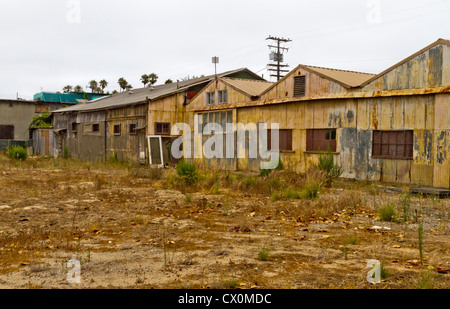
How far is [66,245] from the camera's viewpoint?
5801mm

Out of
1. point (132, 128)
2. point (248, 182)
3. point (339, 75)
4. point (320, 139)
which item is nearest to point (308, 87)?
point (339, 75)

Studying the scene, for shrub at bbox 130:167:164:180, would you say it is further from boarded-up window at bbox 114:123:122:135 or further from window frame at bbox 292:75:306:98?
boarded-up window at bbox 114:123:122:135

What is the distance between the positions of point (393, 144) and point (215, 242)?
916 centimetres

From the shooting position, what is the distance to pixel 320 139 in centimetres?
1517

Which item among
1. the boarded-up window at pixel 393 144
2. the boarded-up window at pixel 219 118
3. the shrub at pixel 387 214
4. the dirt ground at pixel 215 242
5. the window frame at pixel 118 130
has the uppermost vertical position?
the boarded-up window at pixel 219 118

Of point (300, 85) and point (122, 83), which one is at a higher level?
point (122, 83)

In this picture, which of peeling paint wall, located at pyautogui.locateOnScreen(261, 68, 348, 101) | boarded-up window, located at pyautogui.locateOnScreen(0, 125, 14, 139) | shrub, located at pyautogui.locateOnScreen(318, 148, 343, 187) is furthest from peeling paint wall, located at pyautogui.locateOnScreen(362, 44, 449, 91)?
boarded-up window, located at pyautogui.locateOnScreen(0, 125, 14, 139)

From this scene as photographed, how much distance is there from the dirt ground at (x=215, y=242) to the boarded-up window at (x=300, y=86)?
6.09 meters

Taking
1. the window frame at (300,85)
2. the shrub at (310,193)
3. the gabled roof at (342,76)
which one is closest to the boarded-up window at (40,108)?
the window frame at (300,85)

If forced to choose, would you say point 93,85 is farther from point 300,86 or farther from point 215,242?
point 215,242

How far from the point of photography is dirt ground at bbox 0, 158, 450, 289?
4.32 meters

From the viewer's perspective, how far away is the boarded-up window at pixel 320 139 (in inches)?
582

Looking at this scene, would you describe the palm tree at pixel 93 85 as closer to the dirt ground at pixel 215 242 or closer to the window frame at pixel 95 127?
the window frame at pixel 95 127

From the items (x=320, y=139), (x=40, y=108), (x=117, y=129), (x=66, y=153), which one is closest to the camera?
(x=320, y=139)
